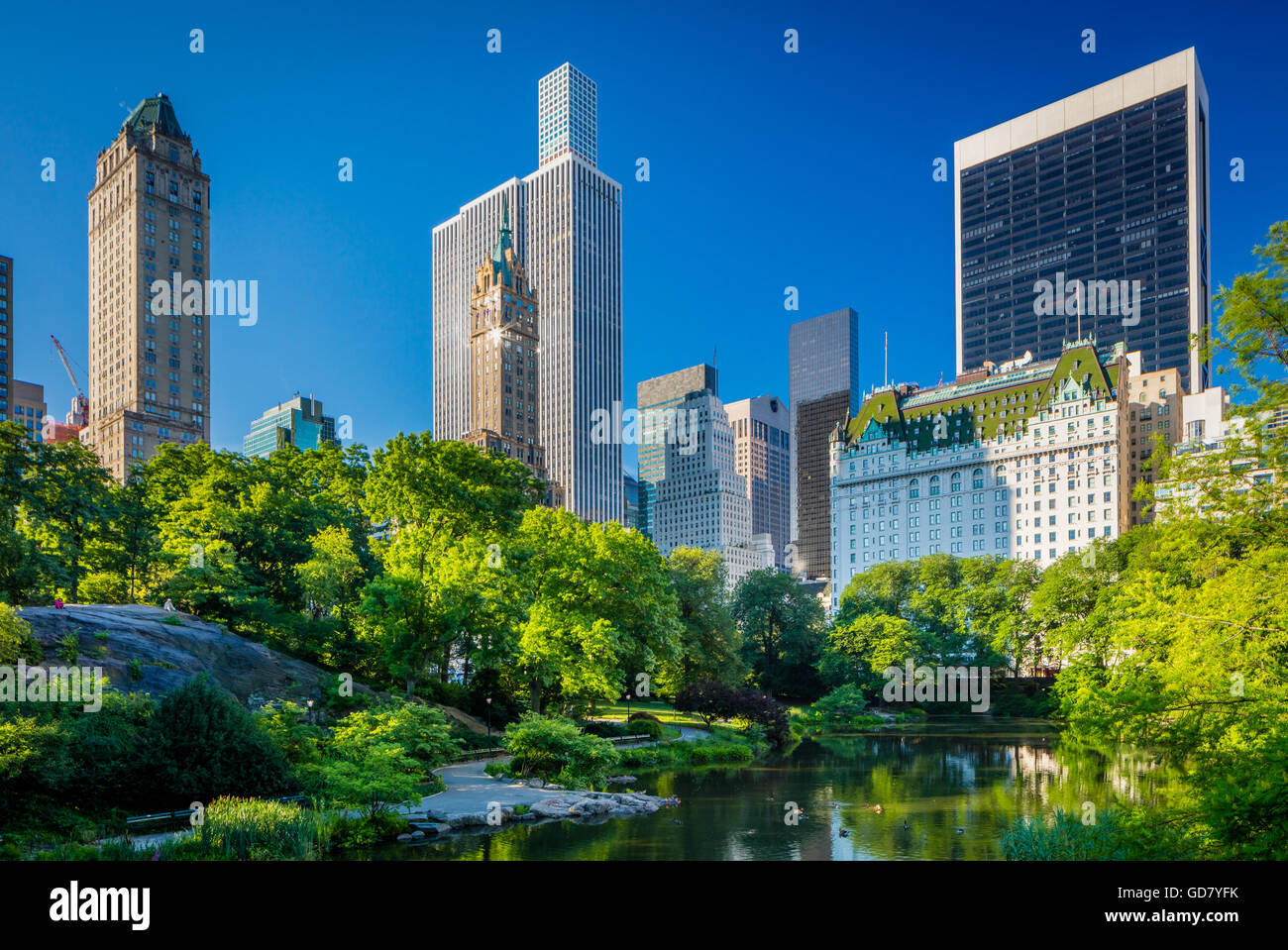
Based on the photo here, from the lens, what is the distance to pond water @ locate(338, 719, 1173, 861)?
2000 centimetres

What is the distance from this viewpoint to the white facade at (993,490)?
105188mm

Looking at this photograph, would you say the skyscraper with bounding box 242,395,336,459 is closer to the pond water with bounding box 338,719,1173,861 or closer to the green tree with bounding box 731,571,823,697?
the green tree with bounding box 731,571,823,697

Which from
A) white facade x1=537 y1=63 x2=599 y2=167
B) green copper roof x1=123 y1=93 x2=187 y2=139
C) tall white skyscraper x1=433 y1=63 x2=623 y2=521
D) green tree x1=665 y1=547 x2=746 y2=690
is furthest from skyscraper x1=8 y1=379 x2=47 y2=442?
green tree x1=665 y1=547 x2=746 y2=690

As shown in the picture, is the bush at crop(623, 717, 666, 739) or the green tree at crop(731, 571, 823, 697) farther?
the green tree at crop(731, 571, 823, 697)

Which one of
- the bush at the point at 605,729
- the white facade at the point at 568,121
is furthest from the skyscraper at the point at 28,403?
the bush at the point at 605,729

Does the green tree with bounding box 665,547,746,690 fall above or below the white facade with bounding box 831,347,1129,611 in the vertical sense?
below

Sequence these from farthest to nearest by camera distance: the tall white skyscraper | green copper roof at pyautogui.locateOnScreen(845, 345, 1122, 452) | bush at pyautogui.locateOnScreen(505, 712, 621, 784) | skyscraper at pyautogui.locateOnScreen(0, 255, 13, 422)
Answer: the tall white skyscraper, skyscraper at pyautogui.locateOnScreen(0, 255, 13, 422), green copper roof at pyautogui.locateOnScreen(845, 345, 1122, 452), bush at pyautogui.locateOnScreen(505, 712, 621, 784)

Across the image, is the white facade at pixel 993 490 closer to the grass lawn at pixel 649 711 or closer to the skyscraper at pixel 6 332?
the grass lawn at pixel 649 711

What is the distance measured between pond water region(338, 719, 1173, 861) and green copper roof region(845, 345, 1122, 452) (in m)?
78.3

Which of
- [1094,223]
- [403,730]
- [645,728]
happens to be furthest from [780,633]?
[1094,223]

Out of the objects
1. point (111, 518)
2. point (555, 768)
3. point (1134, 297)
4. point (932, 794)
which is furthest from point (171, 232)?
point (1134, 297)

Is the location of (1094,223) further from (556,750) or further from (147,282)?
(556,750)
